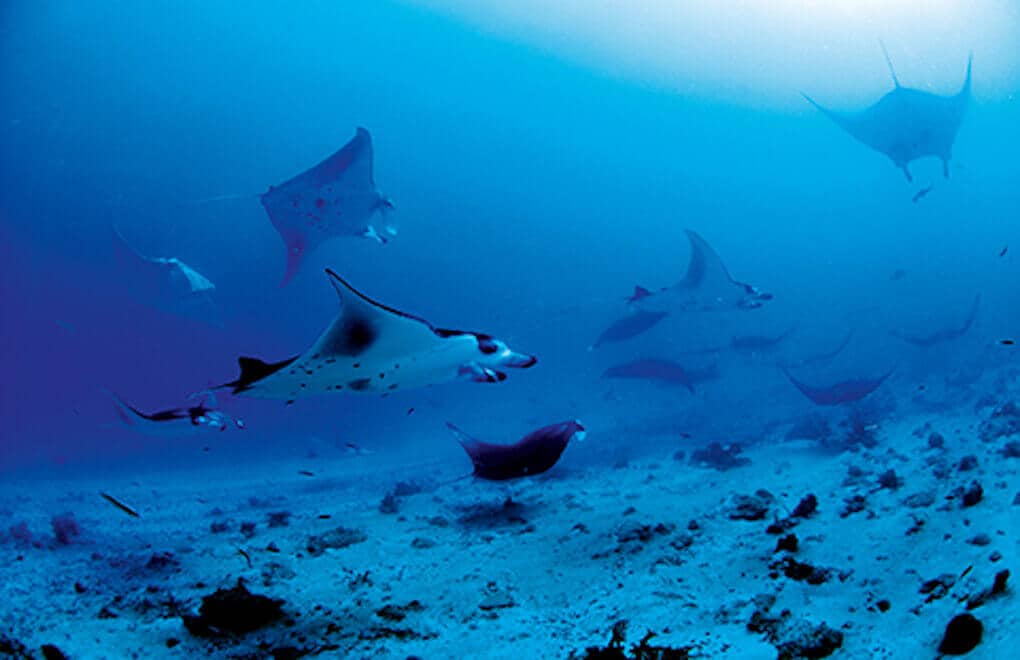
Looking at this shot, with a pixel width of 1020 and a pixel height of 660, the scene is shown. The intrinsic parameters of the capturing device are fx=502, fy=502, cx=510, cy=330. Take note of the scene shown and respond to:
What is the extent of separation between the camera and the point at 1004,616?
226cm

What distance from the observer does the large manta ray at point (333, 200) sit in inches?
272

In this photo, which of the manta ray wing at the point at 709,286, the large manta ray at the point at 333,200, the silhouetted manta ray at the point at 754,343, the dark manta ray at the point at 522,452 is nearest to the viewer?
the dark manta ray at the point at 522,452

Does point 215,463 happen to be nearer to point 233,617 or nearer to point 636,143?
point 233,617

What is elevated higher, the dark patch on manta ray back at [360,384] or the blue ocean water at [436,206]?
the blue ocean water at [436,206]

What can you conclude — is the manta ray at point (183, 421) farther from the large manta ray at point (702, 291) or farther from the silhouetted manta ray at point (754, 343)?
the silhouetted manta ray at point (754, 343)

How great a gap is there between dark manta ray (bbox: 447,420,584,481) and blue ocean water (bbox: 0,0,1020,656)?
18.4 feet

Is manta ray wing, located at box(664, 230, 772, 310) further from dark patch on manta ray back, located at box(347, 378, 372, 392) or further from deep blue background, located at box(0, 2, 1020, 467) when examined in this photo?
dark patch on manta ray back, located at box(347, 378, 372, 392)

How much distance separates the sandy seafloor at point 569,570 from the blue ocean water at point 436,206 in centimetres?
484

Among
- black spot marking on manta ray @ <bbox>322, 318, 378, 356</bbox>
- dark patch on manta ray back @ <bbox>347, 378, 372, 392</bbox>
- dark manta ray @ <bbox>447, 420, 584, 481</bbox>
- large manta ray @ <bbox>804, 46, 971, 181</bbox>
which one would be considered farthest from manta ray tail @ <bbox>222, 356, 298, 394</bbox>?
large manta ray @ <bbox>804, 46, 971, 181</bbox>

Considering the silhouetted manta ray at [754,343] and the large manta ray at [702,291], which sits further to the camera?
the silhouetted manta ray at [754,343]

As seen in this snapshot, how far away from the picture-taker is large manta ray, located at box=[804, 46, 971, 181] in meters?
10.3

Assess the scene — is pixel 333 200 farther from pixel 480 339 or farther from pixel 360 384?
pixel 480 339

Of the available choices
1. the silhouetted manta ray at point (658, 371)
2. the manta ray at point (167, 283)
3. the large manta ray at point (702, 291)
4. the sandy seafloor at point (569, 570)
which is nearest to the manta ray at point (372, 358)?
the sandy seafloor at point (569, 570)

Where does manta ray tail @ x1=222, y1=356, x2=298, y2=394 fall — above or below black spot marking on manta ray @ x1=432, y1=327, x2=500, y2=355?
below
